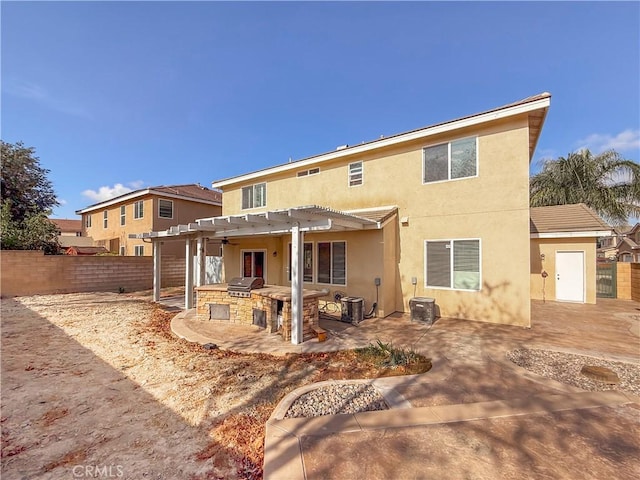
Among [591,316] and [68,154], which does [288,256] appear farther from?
[68,154]

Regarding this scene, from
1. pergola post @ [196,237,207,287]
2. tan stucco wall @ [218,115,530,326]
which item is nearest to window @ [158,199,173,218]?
pergola post @ [196,237,207,287]

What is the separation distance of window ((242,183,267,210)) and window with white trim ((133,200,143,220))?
9.46m

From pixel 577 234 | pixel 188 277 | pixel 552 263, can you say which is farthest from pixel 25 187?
pixel 577 234

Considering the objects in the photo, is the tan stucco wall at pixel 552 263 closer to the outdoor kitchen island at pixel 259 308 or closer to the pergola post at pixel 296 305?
the outdoor kitchen island at pixel 259 308

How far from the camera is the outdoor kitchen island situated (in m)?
6.72

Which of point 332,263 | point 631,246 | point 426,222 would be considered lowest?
point 332,263

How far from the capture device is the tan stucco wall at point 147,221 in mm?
17969

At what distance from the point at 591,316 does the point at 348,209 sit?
897cm

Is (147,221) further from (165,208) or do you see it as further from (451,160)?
(451,160)

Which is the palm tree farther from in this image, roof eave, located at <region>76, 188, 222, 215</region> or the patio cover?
roof eave, located at <region>76, 188, 222, 215</region>

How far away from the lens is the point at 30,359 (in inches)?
215

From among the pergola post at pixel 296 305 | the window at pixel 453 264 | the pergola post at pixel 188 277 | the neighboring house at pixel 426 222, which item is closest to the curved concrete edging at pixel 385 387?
the pergola post at pixel 296 305

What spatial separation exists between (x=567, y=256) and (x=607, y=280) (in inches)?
144

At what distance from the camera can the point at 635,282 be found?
1194cm
